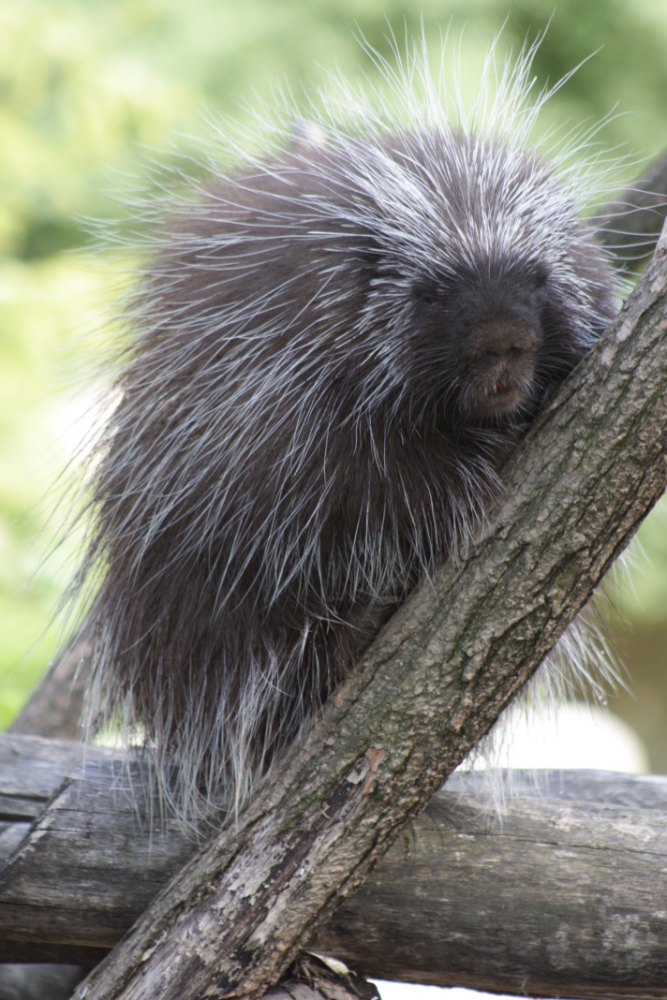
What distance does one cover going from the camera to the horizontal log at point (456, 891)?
1567 mm

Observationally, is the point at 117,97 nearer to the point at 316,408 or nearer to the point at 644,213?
the point at 644,213

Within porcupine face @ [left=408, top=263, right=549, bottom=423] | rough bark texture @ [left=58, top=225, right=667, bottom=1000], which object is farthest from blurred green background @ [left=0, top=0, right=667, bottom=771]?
porcupine face @ [left=408, top=263, right=549, bottom=423]

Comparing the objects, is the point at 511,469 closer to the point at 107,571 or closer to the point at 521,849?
the point at 521,849

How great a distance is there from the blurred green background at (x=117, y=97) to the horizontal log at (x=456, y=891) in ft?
4.99

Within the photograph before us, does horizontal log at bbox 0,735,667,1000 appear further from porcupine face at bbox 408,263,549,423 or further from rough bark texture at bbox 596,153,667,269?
rough bark texture at bbox 596,153,667,269

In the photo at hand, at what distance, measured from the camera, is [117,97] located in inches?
162

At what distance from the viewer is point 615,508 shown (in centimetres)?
130

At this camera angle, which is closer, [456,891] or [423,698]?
[423,698]

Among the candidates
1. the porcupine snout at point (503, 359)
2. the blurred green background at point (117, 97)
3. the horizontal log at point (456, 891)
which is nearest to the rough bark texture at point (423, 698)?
the porcupine snout at point (503, 359)

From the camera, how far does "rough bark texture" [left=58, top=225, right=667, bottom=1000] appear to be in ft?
4.28

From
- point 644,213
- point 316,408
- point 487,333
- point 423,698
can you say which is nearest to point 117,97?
point 644,213

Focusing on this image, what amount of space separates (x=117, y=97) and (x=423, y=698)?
354 cm

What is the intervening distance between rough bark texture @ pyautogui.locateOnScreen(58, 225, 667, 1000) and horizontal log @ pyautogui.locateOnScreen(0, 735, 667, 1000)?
194mm

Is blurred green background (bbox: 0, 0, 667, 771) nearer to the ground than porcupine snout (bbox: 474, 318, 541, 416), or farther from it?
farther from it
